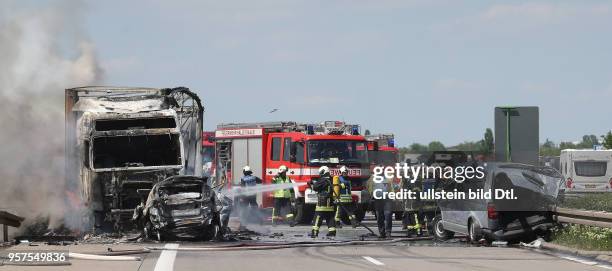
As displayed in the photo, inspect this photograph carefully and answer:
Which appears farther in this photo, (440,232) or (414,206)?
(414,206)

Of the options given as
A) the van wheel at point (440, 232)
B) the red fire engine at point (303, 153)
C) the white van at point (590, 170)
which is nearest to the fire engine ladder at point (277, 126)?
the red fire engine at point (303, 153)

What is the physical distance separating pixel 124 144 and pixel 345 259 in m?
9.57

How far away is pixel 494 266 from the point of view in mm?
18250

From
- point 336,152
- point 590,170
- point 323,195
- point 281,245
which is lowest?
point 281,245

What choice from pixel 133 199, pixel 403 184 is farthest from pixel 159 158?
pixel 403 184

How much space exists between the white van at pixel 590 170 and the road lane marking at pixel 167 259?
33.9m

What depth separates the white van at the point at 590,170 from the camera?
52.9m

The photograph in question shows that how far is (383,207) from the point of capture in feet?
86.2

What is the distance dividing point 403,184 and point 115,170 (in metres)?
6.56

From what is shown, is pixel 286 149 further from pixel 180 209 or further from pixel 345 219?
pixel 180 209

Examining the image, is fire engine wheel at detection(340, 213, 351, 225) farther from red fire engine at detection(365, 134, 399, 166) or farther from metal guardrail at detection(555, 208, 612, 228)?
metal guardrail at detection(555, 208, 612, 228)

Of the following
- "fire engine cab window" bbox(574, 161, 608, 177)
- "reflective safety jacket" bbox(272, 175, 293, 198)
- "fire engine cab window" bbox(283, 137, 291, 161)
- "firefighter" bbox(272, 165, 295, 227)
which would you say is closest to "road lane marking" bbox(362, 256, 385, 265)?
"firefighter" bbox(272, 165, 295, 227)

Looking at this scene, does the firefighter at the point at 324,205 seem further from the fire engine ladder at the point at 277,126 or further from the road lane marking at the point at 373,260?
the fire engine ladder at the point at 277,126

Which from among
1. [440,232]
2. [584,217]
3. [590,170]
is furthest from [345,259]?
[590,170]
